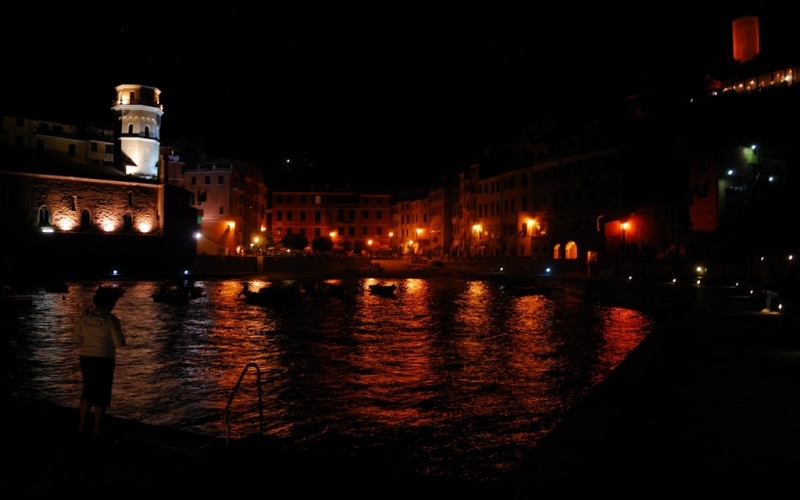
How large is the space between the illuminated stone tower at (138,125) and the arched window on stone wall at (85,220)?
9.25 metres

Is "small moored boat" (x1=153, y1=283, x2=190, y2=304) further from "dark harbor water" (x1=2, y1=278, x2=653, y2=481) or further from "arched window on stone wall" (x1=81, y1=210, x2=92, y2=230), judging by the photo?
"arched window on stone wall" (x1=81, y1=210, x2=92, y2=230)

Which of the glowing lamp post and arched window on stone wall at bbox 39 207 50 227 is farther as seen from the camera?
arched window on stone wall at bbox 39 207 50 227

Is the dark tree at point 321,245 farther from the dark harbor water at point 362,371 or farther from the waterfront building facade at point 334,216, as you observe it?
the dark harbor water at point 362,371

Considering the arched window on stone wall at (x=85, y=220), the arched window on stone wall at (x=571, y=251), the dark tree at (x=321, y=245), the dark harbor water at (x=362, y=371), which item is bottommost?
the dark harbor water at (x=362, y=371)

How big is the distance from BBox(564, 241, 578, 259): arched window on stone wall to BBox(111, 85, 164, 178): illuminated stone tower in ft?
156

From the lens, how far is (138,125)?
2783 inches

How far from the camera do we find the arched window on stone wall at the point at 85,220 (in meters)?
63.3

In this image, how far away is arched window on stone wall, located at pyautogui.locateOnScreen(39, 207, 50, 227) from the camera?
6019 cm

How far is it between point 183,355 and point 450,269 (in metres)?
54.3

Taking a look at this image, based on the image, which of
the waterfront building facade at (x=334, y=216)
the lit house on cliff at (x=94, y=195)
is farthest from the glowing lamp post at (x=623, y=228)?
the waterfront building facade at (x=334, y=216)

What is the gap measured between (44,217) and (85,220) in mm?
3954

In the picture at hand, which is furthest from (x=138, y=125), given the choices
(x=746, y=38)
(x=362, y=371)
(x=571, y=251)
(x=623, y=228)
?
(x=746, y=38)

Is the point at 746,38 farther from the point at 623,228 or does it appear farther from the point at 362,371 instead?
the point at 362,371

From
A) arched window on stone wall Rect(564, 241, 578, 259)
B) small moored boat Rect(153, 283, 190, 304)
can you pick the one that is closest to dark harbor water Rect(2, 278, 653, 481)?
small moored boat Rect(153, 283, 190, 304)
